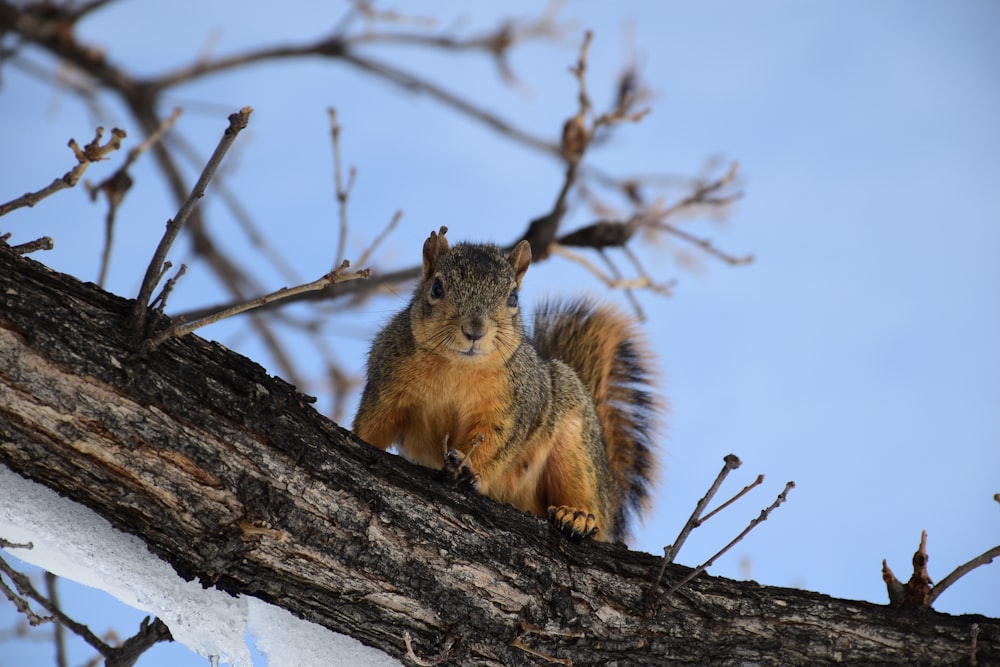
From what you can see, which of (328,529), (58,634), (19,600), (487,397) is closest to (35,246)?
(19,600)

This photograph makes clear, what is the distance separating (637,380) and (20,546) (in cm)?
266

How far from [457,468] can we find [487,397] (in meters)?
0.66

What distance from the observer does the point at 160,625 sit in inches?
101

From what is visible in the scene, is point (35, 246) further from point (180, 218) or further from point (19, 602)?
point (19, 602)

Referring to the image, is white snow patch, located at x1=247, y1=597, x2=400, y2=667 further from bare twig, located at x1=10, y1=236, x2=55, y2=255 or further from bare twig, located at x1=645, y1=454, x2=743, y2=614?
bare twig, located at x1=10, y1=236, x2=55, y2=255

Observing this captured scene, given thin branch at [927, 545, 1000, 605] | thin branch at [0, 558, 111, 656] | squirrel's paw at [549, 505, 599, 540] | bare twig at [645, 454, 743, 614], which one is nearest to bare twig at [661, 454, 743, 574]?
bare twig at [645, 454, 743, 614]

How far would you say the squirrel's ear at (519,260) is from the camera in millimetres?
3510

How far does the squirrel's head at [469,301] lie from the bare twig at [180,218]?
3.67ft

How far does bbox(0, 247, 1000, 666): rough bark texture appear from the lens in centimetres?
209

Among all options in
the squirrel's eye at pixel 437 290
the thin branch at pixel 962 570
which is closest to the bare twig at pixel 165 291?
the squirrel's eye at pixel 437 290

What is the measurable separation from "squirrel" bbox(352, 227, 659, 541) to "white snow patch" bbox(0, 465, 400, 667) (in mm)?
→ 687

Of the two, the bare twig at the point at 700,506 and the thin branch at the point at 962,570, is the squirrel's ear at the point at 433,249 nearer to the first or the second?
the bare twig at the point at 700,506

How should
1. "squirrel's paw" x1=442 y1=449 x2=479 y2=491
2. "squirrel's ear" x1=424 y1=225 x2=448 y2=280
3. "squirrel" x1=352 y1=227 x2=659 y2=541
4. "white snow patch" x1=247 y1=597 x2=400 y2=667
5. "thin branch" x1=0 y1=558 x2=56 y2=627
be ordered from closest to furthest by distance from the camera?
"thin branch" x1=0 y1=558 x2=56 y2=627, "white snow patch" x1=247 y1=597 x2=400 y2=667, "squirrel's paw" x1=442 y1=449 x2=479 y2=491, "squirrel" x1=352 y1=227 x2=659 y2=541, "squirrel's ear" x1=424 y1=225 x2=448 y2=280

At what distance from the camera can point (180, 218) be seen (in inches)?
76.5
